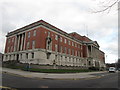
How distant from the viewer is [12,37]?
4866 cm

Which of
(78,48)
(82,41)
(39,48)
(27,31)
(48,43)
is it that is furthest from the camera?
(82,41)

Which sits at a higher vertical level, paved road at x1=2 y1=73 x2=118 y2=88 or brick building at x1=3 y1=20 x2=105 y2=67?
brick building at x1=3 y1=20 x2=105 y2=67

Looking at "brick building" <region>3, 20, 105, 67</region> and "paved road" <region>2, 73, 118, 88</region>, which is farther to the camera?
"brick building" <region>3, 20, 105, 67</region>

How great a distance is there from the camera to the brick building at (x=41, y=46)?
35844 mm

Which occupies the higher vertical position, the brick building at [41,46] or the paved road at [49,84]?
the brick building at [41,46]

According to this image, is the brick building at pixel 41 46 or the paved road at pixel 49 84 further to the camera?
the brick building at pixel 41 46

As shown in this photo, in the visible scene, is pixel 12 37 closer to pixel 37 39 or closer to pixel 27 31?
pixel 27 31

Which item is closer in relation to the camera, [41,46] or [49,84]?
[49,84]

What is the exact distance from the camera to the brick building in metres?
35.8

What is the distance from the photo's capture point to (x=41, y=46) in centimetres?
3544

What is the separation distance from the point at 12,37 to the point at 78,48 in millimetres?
34441

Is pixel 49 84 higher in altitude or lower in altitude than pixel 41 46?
lower

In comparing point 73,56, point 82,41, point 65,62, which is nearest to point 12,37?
point 65,62

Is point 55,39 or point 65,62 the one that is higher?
point 55,39
